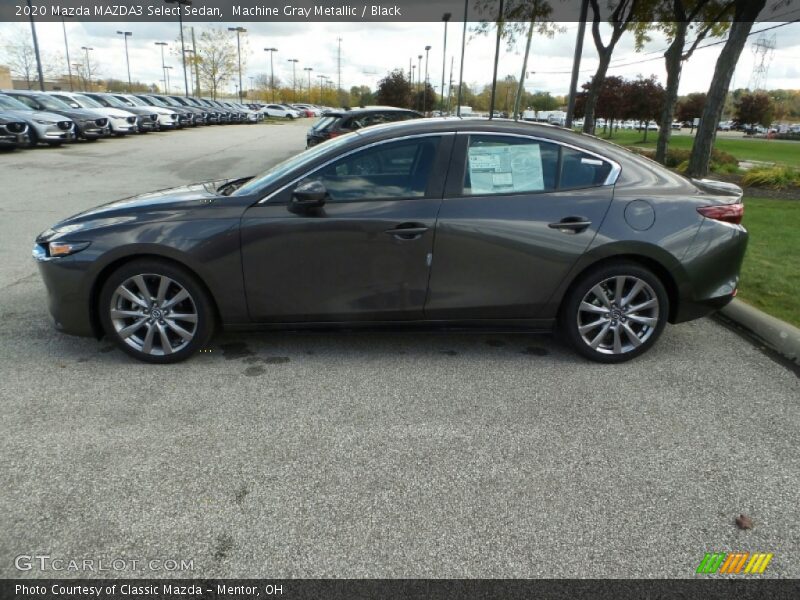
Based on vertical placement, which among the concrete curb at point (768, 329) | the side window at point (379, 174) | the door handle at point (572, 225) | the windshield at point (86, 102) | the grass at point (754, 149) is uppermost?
the windshield at point (86, 102)

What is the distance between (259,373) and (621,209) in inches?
105

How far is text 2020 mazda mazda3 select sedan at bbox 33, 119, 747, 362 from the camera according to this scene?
361 centimetres

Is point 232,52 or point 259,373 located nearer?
point 259,373

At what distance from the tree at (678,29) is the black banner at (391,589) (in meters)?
12.3

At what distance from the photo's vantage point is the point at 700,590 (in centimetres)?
207

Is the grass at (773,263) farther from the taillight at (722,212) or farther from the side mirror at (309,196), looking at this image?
the side mirror at (309,196)

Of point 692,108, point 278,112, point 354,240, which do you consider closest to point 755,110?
point 692,108

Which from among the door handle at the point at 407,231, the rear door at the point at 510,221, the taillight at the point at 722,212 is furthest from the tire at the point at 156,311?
the taillight at the point at 722,212

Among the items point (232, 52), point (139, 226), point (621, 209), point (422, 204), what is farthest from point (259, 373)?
point (232, 52)

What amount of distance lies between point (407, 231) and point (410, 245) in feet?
0.31

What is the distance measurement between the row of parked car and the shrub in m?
19.8

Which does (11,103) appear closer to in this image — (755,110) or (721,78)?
(721,78)

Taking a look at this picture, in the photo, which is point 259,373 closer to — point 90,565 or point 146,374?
point 146,374

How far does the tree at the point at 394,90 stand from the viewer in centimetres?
4762
